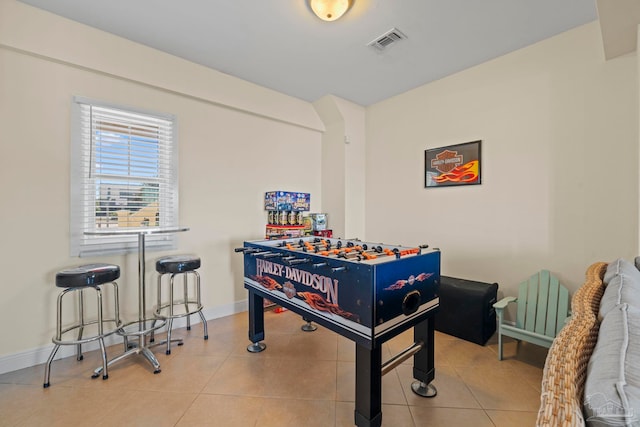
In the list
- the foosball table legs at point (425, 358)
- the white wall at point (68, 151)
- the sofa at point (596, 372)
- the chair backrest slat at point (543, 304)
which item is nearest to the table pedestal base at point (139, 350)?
the white wall at point (68, 151)

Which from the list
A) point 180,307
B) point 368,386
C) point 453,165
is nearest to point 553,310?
point 453,165

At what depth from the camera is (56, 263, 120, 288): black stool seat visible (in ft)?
6.46

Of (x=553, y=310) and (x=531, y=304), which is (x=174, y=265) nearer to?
(x=531, y=304)

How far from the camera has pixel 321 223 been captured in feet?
12.2

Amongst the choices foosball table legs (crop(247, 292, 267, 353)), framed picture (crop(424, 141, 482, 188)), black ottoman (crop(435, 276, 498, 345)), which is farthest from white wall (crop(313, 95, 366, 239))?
foosball table legs (crop(247, 292, 267, 353))

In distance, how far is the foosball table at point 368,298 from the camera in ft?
4.97

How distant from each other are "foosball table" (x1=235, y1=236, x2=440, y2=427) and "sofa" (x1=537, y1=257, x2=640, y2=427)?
2.53 ft

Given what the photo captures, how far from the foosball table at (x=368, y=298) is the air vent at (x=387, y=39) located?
6.49 feet

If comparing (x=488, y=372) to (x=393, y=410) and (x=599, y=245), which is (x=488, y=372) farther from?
(x=599, y=245)

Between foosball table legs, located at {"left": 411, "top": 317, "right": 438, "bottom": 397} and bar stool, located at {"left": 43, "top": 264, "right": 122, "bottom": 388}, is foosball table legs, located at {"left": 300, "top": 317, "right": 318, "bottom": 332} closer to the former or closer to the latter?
foosball table legs, located at {"left": 411, "top": 317, "right": 438, "bottom": 397}

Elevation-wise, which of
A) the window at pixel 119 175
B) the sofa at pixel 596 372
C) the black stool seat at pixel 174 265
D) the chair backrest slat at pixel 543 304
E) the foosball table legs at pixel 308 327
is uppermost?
the window at pixel 119 175

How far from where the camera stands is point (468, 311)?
2633 mm

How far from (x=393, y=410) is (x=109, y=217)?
291 centimetres

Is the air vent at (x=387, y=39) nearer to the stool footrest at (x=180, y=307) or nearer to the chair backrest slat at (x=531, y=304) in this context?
the chair backrest slat at (x=531, y=304)
